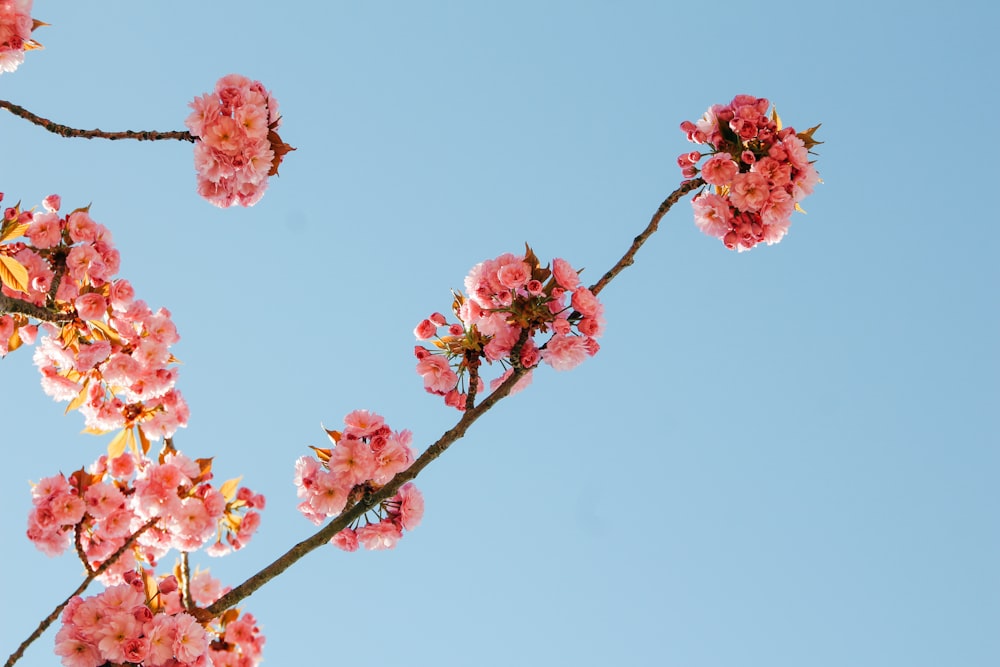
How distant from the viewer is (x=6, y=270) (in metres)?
4.35

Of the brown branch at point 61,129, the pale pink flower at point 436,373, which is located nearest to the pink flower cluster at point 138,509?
the pale pink flower at point 436,373

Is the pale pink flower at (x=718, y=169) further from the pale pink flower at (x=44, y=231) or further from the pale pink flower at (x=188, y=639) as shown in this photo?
the pale pink flower at (x=44, y=231)

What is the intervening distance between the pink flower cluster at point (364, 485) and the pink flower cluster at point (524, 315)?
1.77 ft

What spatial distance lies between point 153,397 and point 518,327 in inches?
102

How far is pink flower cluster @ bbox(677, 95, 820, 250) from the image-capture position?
4.45 metres

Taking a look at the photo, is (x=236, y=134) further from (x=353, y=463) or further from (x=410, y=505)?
(x=410, y=505)

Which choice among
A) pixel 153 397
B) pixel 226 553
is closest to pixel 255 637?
pixel 226 553

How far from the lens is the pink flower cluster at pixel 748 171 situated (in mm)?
4449

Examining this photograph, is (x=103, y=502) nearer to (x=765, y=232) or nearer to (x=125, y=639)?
(x=125, y=639)

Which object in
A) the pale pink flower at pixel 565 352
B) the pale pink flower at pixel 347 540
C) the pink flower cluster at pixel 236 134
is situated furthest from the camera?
the pink flower cluster at pixel 236 134

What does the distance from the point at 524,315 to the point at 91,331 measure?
2.86 m

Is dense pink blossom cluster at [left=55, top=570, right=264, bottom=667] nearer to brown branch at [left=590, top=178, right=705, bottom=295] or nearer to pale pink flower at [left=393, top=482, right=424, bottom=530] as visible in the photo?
pale pink flower at [left=393, top=482, right=424, bottom=530]

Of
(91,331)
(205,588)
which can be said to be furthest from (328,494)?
(91,331)

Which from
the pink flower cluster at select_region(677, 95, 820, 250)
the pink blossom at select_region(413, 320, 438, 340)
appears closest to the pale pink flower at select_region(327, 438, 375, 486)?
the pink blossom at select_region(413, 320, 438, 340)
